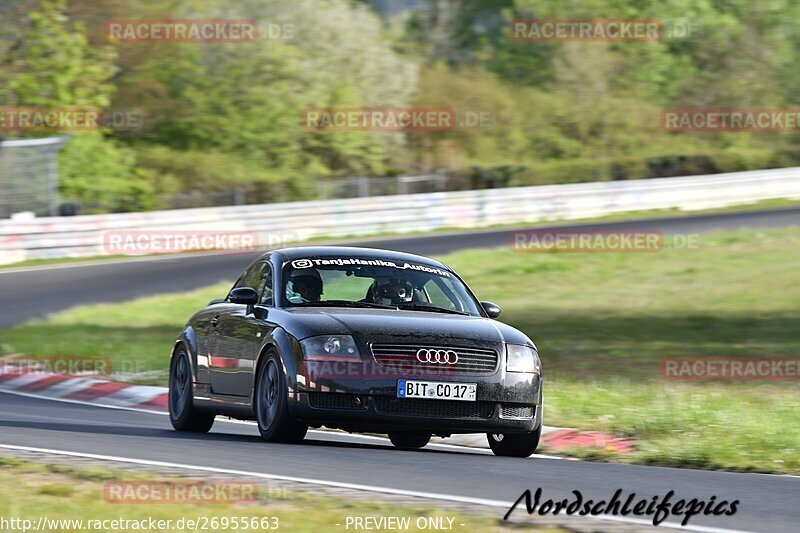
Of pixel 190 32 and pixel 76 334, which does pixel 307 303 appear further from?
pixel 190 32

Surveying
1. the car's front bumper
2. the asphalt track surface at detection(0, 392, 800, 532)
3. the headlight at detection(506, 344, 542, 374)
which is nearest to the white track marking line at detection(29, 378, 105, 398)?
the asphalt track surface at detection(0, 392, 800, 532)

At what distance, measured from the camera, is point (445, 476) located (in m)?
8.09

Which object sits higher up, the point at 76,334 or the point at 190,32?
the point at 190,32

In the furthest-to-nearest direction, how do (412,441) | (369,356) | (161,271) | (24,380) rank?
(161,271)
(24,380)
(412,441)
(369,356)

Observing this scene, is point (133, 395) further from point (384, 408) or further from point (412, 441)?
point (384, 408)

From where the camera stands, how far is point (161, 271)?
2884cm

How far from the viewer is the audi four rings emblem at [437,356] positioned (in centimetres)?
912

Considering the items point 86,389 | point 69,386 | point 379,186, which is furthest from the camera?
point 379,186

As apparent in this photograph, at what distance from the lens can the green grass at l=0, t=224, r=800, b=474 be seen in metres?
11.0

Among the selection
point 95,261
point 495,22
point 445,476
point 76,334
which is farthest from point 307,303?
point 495,22

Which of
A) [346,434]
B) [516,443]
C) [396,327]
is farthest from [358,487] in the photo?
[346,434]

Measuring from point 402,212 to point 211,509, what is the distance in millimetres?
30382

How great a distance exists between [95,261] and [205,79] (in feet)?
64.7

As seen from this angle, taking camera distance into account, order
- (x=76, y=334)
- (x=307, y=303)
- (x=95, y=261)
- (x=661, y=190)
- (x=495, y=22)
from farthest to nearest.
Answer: (x=495, y=22), (x=661, y=190), (x=95, y=261), (x=76, y=334), (x=307, y=303)
